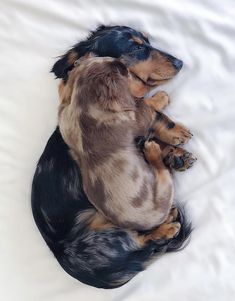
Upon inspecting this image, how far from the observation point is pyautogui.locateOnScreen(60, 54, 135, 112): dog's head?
1196 millimetres

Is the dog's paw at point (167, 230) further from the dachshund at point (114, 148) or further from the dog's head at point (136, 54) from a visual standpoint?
the dog's head at point (136, 54)

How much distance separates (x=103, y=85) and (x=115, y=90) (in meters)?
0.03

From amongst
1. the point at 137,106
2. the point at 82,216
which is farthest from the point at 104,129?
the point at 82,216

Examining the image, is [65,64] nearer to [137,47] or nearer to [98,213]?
[137,47]

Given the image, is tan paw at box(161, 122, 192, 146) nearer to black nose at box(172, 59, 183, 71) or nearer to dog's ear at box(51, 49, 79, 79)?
black nose at box(172, 59, 183, 71)

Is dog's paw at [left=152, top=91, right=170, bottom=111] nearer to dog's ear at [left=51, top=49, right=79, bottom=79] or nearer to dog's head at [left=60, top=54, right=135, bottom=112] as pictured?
dog's head at [left=60, top=54, right=135, bottom=112]

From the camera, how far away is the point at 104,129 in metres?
1.19

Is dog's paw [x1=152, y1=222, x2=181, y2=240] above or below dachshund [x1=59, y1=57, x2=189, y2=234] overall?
below

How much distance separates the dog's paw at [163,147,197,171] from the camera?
1.22 m

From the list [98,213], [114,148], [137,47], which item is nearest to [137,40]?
[137,47]

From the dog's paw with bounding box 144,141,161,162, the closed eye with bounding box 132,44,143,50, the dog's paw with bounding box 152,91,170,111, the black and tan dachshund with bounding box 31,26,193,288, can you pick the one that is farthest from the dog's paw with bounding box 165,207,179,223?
the closed eye with bounding box 132,44,143,50

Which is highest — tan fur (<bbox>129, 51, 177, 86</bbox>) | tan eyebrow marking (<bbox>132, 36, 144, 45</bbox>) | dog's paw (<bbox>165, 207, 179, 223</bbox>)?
tan eyebrow marking (<bbox>132, 36, 144, 45</bbox>)

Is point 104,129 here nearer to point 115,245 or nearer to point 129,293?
point 115,245

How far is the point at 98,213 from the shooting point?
47.7 inches
